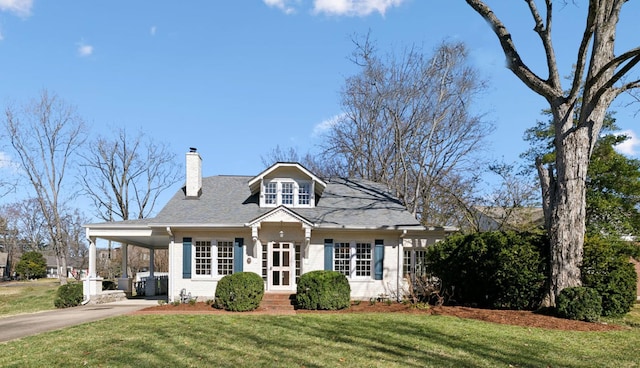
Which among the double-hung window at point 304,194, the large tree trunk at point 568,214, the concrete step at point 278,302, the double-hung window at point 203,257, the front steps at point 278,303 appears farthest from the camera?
the double-hung window at point 304,194

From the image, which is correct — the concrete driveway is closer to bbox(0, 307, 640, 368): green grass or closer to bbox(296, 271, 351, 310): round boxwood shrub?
bbox(0, 307, 640, 368): green grass

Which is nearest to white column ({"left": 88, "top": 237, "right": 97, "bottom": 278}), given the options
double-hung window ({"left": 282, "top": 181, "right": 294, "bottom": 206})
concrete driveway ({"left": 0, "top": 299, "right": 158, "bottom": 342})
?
concrete driveway ({"left": 0, "top": 299, "right": 158, "bottom": 342})

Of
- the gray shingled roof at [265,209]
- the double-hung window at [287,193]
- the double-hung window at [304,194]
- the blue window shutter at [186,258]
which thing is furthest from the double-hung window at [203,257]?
the double-hung window at [304,194]

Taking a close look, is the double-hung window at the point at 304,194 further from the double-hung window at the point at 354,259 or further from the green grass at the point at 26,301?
the green grass at the point at 26,301

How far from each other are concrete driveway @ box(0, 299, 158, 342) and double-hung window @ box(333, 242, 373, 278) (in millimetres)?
7455

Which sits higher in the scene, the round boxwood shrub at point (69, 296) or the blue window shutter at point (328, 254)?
the blue window shutter at point (328, 254)

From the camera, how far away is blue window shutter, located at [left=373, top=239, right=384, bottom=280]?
16.6 meters

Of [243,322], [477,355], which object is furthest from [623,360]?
[243,322]

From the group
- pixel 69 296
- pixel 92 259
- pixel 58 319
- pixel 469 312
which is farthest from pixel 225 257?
pixel 469 312

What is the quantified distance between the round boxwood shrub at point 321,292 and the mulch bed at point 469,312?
0.30 metres

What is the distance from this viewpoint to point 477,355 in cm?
786

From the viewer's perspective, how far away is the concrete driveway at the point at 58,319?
35.2 feet

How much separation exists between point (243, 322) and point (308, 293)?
3072 mm

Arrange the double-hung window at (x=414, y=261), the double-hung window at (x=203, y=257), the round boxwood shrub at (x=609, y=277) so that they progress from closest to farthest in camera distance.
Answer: the round boxwood shrub at (x=609, y=277) → the double-hung window at (x=203, y=257) → the double-hung window at (x=414, y=261)
